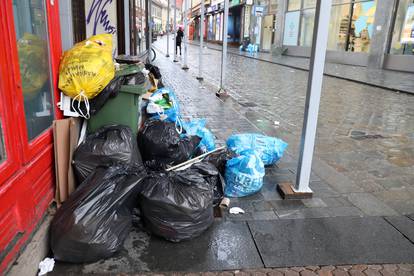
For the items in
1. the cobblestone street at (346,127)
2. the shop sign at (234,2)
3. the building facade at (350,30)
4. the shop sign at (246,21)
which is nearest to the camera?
the cobblestone street at (346,127)

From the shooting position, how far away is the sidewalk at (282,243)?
2588 mm

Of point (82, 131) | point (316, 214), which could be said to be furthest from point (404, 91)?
point (82, 131)

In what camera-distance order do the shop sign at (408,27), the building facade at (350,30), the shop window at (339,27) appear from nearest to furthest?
the shop sign at (408,27) → the building facade at (350,30) → the shop window at (339,27)

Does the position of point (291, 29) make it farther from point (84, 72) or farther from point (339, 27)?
point (84, 72)

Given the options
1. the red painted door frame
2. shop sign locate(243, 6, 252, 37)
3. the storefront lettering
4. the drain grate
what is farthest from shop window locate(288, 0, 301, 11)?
the red painted door frame

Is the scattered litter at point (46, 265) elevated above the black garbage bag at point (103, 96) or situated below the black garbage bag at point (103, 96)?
below

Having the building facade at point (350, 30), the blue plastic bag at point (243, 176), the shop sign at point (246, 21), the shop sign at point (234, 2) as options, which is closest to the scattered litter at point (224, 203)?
the blue plastic bag at point (243, 176)

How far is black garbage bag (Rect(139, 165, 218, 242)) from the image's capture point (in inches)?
109

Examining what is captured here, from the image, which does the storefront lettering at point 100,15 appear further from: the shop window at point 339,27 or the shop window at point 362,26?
the shop window at point 339,27

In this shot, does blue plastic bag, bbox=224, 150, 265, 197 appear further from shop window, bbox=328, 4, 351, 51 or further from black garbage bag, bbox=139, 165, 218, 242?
shop window, bbox=328, 4, 351, 51

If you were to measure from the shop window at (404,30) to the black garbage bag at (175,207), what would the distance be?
15.1 metres

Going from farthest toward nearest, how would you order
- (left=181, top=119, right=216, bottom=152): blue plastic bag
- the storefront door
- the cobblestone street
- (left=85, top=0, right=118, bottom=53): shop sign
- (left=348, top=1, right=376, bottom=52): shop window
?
the storefront door
(left=348, top=1, right=376, bottom=52): shop window
(left=85, top=0, right=118, bottom=53): shop sign
(left=181, top=119, right=216, bottom=152): blue plastic bag
the cobblestone street

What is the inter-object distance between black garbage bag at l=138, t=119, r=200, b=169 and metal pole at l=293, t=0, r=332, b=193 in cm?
116

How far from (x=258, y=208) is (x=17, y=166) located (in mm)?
2045
